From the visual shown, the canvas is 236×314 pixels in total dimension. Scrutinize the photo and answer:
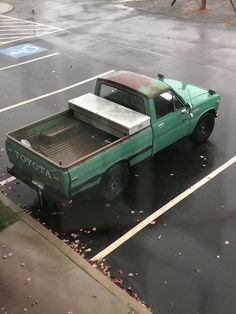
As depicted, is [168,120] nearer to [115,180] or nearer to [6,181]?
[115,180]

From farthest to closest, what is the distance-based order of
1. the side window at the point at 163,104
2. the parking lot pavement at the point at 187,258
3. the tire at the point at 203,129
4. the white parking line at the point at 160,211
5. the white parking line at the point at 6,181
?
1. the tire at the point at 203,129
2. the white parking line at the point at 6,181
3. the side window at the point at 163,104
4. the white parking line at the point at 160,211
5. the parking lot pavement at the point at 187,258

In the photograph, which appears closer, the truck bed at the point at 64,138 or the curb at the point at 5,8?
the truck bed at the point at 64,138

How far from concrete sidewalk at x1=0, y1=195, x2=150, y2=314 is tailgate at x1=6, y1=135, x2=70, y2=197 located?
0.81m

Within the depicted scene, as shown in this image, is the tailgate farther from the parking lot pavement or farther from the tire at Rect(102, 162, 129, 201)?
the parking lot pavement

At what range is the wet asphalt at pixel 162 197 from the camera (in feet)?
20.7

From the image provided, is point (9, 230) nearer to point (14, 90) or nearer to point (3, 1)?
point (14, 90)

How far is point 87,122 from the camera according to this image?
8.45 meters

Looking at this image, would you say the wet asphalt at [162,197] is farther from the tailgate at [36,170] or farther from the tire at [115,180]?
the tailgate at [36,170]

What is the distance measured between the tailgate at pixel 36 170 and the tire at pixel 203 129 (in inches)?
148

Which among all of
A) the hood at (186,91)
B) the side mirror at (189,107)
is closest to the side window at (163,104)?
the side mirror at (189,107)

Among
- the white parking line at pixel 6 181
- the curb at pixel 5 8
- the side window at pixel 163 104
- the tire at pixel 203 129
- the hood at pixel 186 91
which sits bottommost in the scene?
the white parking line at pixel 6 181

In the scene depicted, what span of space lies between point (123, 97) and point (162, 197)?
212 centimetres

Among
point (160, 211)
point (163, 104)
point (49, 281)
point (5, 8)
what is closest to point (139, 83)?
point (163, 104)

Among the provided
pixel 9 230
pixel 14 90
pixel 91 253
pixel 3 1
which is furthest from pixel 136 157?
pixel 3 1
